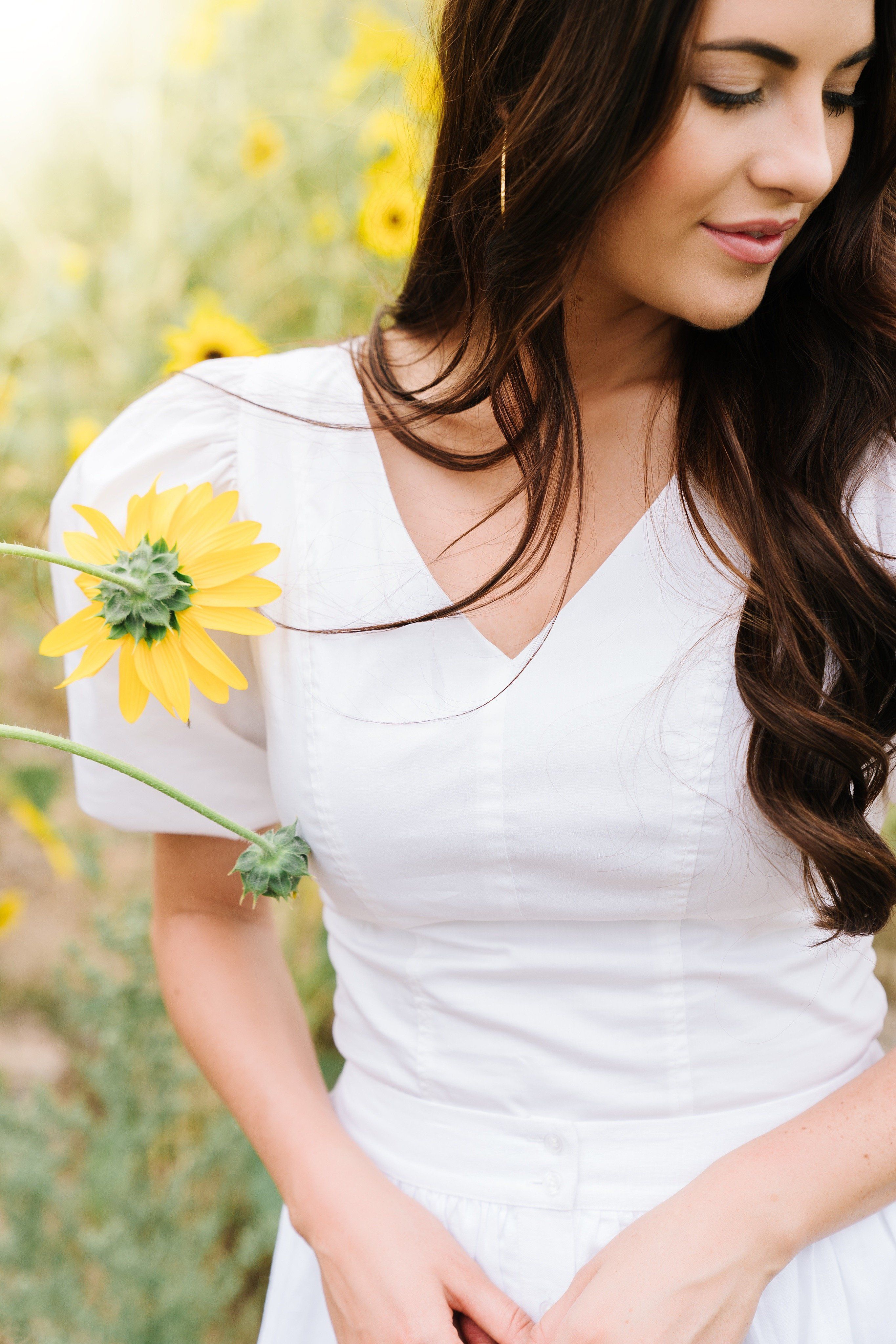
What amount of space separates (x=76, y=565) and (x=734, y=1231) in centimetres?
46

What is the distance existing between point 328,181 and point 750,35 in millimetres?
957

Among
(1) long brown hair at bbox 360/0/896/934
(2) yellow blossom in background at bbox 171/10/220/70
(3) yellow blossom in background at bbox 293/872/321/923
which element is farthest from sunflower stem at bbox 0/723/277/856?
(2) yellow blossom in background at bbox 171/10/220/70

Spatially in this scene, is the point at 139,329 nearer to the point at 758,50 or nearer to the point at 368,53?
the point at 368,53

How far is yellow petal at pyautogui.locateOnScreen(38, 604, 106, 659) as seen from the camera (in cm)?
48

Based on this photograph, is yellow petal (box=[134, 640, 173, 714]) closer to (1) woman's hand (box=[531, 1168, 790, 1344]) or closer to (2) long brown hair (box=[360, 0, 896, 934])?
(2) long brown hair (box=[360, 0, 896, 934])

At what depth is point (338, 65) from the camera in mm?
1469

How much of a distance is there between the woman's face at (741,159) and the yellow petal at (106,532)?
1.01 ft

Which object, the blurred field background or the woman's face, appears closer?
the woman's face

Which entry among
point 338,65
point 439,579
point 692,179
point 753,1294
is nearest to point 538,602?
point 439,579

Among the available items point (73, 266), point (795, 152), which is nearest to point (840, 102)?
point (795, 152)

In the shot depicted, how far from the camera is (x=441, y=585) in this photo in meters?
0.66

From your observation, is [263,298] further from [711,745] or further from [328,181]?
[711,745]

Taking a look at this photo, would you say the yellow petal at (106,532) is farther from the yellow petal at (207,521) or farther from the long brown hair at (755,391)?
the long brown hair at (755,391)

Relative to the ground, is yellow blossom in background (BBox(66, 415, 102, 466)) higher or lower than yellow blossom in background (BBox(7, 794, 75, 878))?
higher
